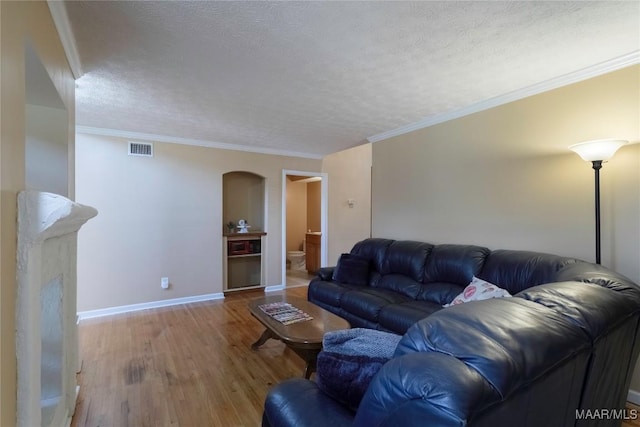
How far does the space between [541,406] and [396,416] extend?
50cm

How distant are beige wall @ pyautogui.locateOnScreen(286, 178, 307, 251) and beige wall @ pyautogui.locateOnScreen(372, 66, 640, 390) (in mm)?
3949

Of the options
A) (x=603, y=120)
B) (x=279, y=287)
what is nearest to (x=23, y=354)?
(x=603, y=120)

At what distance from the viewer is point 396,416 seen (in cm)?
70

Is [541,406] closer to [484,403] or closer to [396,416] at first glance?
[484,403]

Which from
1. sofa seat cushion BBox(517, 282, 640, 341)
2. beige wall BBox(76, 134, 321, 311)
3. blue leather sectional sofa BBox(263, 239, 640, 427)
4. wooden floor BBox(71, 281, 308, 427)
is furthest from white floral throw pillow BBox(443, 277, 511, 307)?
beige wall BBox(76, 134, 321, 311)

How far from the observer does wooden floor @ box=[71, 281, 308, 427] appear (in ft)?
6.57

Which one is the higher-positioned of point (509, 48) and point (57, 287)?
point (509, 48)

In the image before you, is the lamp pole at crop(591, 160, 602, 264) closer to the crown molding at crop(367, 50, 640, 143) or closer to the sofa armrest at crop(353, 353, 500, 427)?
the crown molding at crop(367, 50, 640, 143)

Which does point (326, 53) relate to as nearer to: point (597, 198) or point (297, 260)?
point (597, 198)

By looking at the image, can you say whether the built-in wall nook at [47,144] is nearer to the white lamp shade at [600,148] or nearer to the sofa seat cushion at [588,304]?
the sofa seat cushion at [588,304]

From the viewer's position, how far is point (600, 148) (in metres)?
2.07

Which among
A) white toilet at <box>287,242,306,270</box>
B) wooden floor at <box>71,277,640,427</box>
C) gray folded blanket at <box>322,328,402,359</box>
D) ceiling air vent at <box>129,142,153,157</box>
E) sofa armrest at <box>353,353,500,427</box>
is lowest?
wooden floor at <box>71,277,640,427</box>

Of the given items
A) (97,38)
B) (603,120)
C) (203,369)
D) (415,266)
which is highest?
(97,38)

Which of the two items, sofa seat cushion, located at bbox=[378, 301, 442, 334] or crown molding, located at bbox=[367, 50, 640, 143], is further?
sofa seat cushion, located at bbox=[378, 301, 442, 334]
